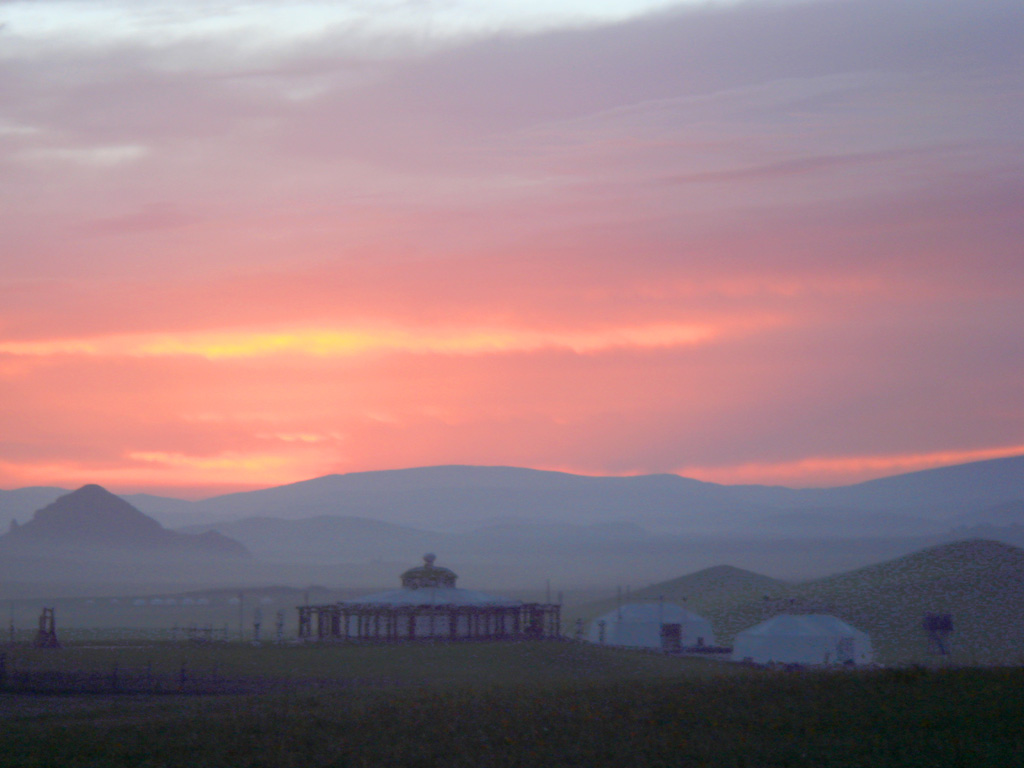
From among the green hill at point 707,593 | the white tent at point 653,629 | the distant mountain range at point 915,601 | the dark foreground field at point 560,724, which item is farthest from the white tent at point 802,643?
the dark foreground field at point 560,724

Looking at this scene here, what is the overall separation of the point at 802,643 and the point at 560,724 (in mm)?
40557

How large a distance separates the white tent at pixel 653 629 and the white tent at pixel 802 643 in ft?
24.2

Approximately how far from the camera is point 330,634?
69.2 meters

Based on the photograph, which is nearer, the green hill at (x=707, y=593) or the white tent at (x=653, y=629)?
the white tent at (x=653, y=629)

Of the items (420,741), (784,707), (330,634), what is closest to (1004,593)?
(330,634)

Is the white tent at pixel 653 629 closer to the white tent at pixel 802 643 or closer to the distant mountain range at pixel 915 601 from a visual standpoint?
the distant mountain range at pixel 915 601

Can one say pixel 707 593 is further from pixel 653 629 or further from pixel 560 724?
pixel 560 724

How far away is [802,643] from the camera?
6669 cm

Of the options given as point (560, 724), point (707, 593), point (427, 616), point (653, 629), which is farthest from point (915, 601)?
point (560, 724)

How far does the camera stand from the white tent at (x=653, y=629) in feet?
248

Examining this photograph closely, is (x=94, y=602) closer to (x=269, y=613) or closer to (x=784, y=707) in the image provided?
(x=269, y=613)

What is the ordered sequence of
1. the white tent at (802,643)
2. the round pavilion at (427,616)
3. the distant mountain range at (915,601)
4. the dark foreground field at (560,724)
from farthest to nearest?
1. the distant mountain range at (915,601)
2. the round pavilion at (427,616)
3. the white tent at (802,643)
4. the dark foreground field at (560,724)

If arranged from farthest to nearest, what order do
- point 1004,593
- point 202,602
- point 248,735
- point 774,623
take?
point 202,602, point 1004,593, point 774,623, point 248,735

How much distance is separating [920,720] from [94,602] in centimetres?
14062
